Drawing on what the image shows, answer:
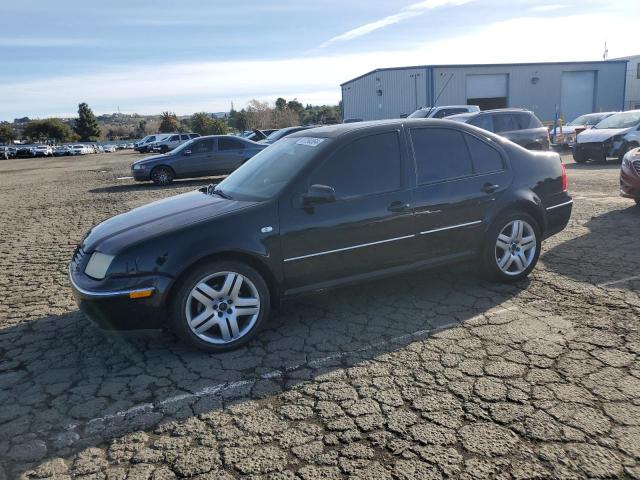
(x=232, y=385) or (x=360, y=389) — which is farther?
(x=232, y=385)

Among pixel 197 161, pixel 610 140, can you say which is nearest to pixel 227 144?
pixel 197 161

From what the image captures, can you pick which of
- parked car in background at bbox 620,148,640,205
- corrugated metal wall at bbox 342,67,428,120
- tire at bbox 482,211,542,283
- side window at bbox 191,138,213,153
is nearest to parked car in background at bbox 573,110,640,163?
parked car in background at bbox 620,148,640,205

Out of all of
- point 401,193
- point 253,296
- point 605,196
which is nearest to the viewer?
point 253,296

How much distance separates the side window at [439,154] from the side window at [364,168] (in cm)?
23

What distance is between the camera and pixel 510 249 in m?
5.14

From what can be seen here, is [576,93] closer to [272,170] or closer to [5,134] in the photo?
[272,170]

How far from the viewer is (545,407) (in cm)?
309

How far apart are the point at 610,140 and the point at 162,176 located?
1392cm

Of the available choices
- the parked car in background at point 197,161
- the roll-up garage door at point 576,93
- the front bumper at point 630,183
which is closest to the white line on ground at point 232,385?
the front bumper at point 630,183

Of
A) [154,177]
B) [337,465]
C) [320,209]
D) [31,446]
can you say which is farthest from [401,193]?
[154,177]

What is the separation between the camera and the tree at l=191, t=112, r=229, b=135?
6206 centimetres

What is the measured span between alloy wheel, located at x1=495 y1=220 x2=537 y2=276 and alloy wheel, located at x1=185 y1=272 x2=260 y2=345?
8.19 feet

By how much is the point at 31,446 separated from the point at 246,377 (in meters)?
1.33

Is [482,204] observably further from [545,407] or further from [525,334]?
[545,407]
